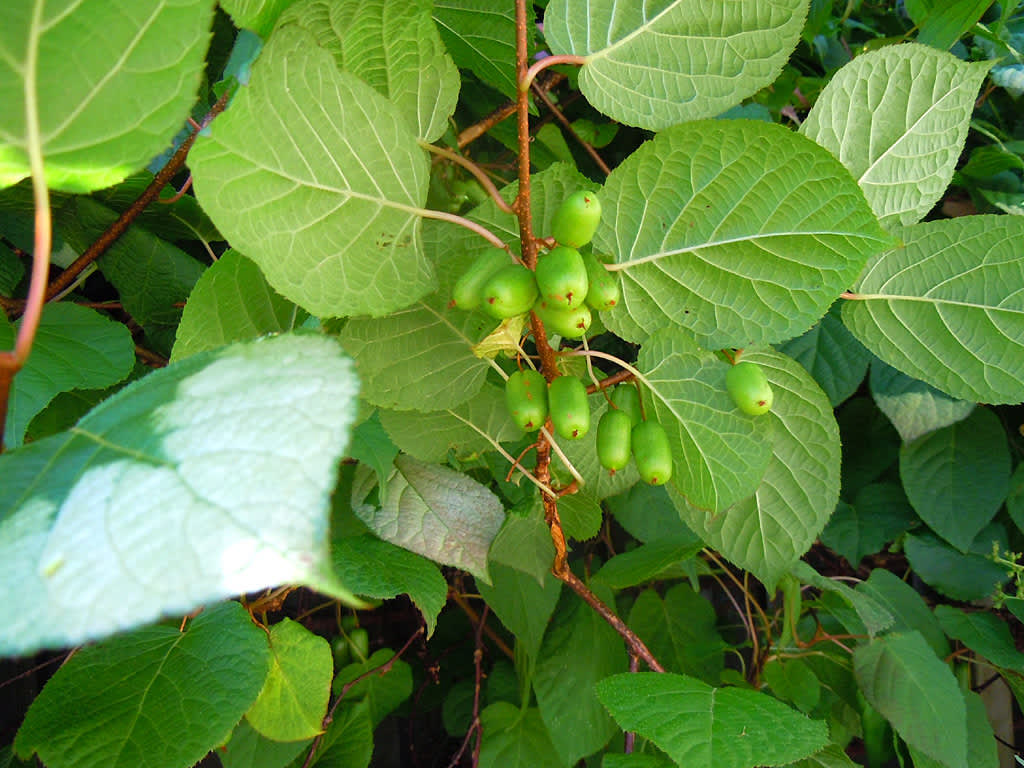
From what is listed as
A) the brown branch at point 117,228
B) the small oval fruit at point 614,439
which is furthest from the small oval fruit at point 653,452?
the brown branch at point 117,228

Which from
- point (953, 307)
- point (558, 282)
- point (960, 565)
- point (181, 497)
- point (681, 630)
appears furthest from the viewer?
point (960, 565)

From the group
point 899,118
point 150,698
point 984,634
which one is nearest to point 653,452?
point 899,118

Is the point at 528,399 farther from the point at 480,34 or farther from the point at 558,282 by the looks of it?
the point at 480,34

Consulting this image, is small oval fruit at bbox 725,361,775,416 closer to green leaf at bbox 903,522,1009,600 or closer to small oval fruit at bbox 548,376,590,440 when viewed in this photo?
small oval fruit at bbox 548,376,590,440

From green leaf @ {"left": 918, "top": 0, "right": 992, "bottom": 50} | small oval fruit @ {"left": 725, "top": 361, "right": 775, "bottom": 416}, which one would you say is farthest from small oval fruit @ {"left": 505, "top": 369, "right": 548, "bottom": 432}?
green leaf @ {"left": 918, "top": 0, "right": 992, "bottom": 50}

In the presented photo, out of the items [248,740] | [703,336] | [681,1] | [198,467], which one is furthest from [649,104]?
[248,740]

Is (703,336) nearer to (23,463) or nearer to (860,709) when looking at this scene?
(23,463)

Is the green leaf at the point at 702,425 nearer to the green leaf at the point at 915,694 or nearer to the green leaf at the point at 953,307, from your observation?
the green leaf at the point at 953,307
